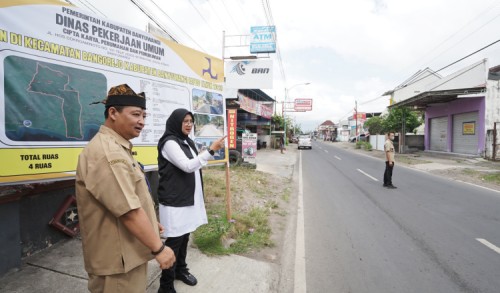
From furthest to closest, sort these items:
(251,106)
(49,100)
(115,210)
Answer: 1. (251,106)
2. (49,100)
3. (115,210)

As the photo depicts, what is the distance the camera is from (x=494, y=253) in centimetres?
400

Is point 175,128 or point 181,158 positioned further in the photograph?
point 175,128

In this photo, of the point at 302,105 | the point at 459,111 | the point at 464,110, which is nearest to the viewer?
the point at 464,110

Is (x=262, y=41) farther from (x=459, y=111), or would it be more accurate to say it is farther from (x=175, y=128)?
(x=175, y=128)

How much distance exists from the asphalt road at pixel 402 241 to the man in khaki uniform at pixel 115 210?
220 cm

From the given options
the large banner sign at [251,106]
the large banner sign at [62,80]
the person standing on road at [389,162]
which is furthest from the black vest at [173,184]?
the large banner sign at [251,106]

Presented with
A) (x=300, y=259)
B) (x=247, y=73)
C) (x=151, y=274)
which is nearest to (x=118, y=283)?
(x=151, y=274)

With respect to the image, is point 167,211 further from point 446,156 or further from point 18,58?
point 446,156

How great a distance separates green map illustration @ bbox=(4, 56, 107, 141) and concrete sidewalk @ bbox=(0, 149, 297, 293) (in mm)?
1423

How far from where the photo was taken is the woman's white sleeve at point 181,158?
254cm

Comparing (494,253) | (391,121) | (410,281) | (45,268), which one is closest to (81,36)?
(45,268)

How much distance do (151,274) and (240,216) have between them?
234 cm

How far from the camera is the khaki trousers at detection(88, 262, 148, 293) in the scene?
156 centimetres

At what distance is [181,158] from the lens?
8.40 ft
